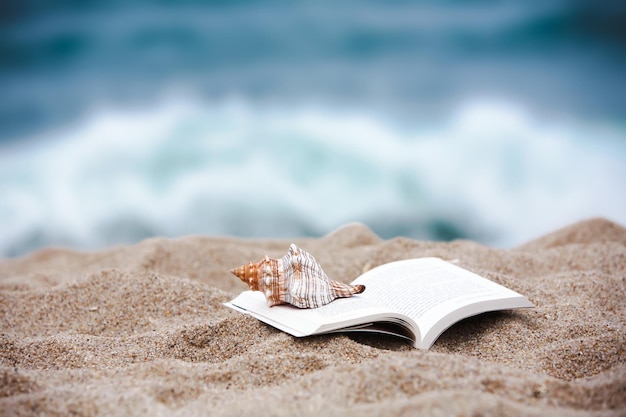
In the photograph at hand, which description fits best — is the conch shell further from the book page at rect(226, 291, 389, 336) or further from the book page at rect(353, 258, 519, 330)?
the book page at rect(353, 258, 519, 330)

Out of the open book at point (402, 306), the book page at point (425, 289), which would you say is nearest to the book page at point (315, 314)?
the open book at point (402, 306)

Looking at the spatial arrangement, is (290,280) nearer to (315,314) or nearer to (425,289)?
(315,314)

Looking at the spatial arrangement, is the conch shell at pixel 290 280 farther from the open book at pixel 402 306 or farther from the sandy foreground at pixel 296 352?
the sandy foreground at pixel 296 352

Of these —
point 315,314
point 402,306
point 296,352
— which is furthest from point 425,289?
point 296,352

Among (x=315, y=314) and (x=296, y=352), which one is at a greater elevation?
(x=315, y=314)

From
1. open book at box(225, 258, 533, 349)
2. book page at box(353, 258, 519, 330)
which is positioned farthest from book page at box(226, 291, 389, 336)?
book page at box(353, 258, 519, 330)
